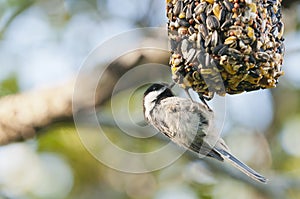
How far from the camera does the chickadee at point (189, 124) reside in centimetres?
272

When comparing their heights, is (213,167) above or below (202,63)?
below

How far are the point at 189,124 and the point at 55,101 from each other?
3.05 feet

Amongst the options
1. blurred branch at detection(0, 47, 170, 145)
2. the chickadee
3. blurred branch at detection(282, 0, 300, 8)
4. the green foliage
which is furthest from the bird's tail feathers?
the green foliage

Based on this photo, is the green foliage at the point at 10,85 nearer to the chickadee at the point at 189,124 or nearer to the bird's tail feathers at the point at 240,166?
the chickadee at the point at 189,124

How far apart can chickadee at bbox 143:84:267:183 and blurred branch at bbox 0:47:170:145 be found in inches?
21.2

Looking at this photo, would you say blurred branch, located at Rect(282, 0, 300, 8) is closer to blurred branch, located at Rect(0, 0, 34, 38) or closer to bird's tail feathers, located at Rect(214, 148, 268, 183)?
bird's tail feathers, located at Rect(214, 148, 268, 183)

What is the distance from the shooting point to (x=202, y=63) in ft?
8.12

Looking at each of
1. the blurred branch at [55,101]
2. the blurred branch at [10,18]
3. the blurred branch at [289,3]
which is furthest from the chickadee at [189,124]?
the blurred branch at [10,18]

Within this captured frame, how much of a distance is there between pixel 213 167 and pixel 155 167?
0.38m

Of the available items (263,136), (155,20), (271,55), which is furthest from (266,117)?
(271,55)

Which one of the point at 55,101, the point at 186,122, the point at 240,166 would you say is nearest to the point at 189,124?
the point at 186,122

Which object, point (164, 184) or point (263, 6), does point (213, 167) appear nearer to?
point (164, 184)

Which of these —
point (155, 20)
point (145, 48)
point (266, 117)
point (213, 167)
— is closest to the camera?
point (145, 48)

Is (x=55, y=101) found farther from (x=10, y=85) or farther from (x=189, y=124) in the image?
(x=10, y=85)
